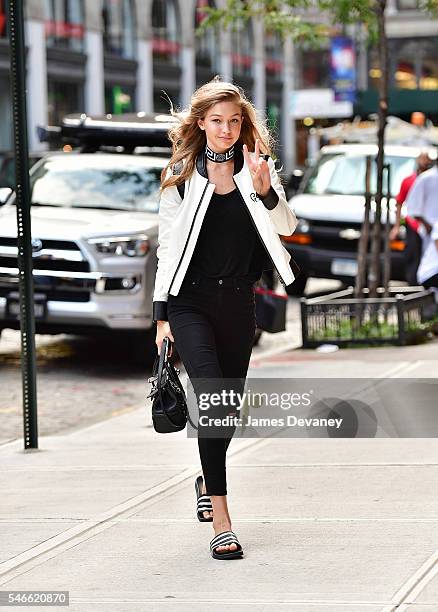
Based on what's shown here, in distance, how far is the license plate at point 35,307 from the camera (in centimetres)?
1128

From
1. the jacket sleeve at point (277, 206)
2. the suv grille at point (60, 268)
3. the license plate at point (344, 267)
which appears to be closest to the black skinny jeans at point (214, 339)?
the jacket sleeve at point (277, 206)

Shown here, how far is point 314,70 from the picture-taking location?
60.5 meters

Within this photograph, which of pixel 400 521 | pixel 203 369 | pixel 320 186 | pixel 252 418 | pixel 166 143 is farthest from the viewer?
pixel 320 186

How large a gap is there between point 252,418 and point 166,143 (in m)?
5.65

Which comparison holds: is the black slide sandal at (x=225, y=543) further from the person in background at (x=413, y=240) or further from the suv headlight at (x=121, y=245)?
the person in background at (x=413, y=240)

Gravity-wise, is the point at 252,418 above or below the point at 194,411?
below

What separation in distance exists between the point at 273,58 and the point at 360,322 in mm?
44631

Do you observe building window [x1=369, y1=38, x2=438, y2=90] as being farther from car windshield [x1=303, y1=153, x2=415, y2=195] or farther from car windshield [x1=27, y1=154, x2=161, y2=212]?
car windshield [x1=27, y1=154, x2=161, y2=212]

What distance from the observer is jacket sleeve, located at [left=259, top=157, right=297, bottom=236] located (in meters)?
5.53

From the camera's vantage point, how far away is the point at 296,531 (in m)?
5.78

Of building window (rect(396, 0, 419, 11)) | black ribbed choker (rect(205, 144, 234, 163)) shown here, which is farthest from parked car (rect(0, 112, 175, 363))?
building window (rect(396, 0, 419, 11))

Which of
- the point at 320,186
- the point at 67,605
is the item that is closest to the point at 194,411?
the point at 67,605

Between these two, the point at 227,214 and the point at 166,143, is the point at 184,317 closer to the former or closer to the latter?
the point at 227,214

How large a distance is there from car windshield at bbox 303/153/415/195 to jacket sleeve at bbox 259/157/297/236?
11720 millimetres
